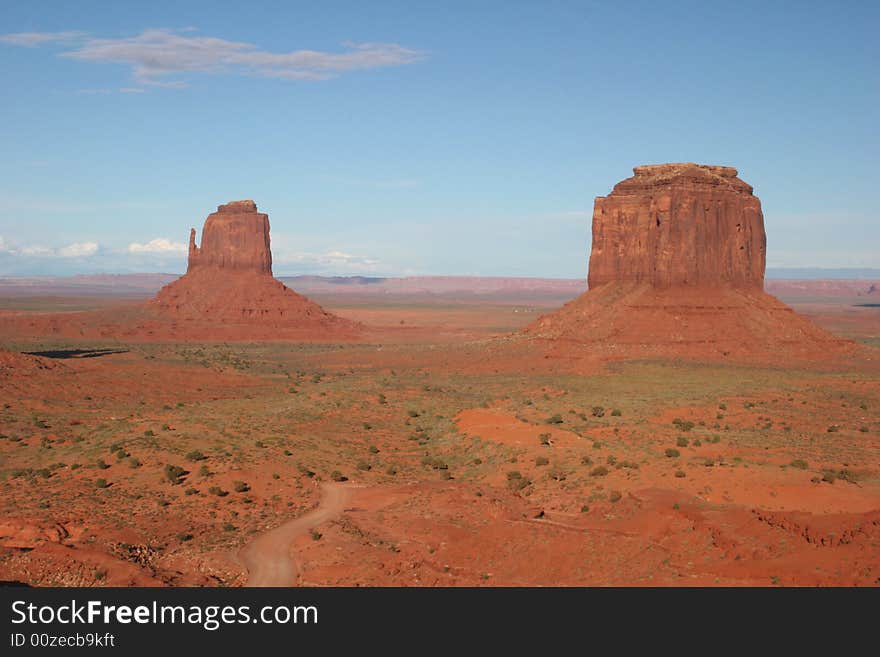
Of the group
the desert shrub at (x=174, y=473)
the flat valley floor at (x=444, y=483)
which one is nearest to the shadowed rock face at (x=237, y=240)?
the flat valley floor at (x=444, y=483)

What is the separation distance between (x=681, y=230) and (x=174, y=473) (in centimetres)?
5545

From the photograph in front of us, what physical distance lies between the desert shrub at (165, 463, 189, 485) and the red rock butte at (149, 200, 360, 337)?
81.7 meters

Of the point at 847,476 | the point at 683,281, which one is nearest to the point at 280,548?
the point at 847,476

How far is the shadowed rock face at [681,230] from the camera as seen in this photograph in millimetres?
74688

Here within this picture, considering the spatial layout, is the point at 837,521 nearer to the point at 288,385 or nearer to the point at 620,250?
the point at 288,385

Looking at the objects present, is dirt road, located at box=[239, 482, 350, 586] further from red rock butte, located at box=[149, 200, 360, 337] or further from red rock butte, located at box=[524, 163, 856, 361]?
red rock butte, located at box=[149, 200, 360, 337]

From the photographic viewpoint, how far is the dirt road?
21172mm

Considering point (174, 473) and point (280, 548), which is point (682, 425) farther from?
point (174, 473)

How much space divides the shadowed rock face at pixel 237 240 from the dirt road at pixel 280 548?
95202 millimetres

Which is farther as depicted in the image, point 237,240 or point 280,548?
point 237,240

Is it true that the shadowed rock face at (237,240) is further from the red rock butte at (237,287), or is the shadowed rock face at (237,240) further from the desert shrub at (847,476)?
the desert shrub at (847,476)

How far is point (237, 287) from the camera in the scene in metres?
119

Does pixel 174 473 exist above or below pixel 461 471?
above
